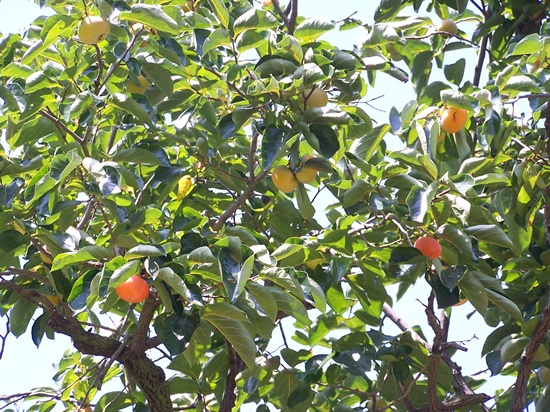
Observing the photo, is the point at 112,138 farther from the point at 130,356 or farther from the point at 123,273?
the point at 123,273

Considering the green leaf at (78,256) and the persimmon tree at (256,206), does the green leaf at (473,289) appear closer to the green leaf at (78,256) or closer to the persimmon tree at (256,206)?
the persimmon tree at (256,206)

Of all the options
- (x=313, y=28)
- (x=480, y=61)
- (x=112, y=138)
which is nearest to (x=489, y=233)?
(x=313, y=28)

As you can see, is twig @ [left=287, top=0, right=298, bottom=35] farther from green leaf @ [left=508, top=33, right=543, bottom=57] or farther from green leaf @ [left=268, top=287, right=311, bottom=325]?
green leaf @ [left=268, top=287, right=311, bottom=325]

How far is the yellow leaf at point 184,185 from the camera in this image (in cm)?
292

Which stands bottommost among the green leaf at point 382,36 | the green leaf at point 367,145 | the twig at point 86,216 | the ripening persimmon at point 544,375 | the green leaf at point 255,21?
the ripening persimmon at point 544,375

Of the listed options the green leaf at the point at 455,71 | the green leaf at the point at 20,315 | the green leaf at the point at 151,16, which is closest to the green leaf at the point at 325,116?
the green leaf at the point at 151,16

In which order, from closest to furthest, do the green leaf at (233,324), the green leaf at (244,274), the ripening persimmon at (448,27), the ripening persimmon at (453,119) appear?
1. the green leaf at (244,274)
2. the green leaf at (233,324)
3. the ripening persimmon at (453,119)
4. the ripening persimmon at (448,27)

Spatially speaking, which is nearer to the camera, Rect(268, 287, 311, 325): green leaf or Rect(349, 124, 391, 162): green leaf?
Rect(268, 287, 311, 325): green leaf

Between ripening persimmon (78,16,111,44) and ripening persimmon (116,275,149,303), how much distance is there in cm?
76

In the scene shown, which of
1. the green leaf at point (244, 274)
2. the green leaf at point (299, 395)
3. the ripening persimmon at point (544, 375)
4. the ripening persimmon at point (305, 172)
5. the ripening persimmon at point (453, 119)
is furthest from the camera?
the ripening persimmon at point (544, 375)

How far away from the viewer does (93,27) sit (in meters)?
2.42

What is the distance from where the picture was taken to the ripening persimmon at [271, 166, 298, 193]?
104 inches

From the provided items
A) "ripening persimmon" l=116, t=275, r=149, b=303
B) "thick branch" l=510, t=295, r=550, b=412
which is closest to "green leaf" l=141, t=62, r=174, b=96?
"ripening persimmon" l=116, t=275, r=149, b=303

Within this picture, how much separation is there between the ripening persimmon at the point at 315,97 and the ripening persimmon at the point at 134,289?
2.43 ft
